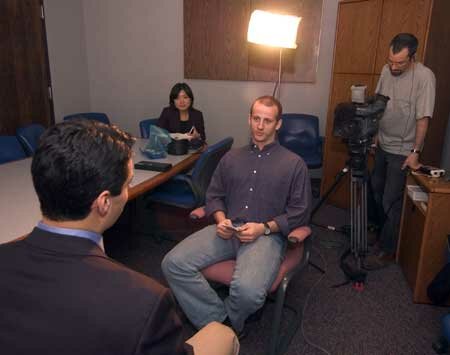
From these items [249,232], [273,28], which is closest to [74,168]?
[249,232]

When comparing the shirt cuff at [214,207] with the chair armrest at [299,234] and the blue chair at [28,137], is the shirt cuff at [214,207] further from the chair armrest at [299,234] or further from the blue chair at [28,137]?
the blue chair at [28,137]

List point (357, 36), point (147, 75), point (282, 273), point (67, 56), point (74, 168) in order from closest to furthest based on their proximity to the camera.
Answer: point (74, 168)
point (282, 273)
point (357, 36)
point (67, 56)
point (147, 75)

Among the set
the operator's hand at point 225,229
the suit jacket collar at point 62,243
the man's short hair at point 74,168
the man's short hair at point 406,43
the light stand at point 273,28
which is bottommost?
the operator's hand at point 225,229

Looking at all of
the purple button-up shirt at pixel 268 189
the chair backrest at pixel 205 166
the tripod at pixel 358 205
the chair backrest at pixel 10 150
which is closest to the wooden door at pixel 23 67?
the chair backrest at pixel 10 150

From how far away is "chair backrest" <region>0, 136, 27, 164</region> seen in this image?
2967mm

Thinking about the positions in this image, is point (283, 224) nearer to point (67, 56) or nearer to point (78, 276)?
point (78, 276)

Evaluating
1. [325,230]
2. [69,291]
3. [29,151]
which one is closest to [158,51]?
[29,151]

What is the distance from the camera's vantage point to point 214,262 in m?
2.06

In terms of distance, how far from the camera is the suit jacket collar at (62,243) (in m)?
0.81

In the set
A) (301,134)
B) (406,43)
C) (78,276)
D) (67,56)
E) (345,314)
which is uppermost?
(406,43)

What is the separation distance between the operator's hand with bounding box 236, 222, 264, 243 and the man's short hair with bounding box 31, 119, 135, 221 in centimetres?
119

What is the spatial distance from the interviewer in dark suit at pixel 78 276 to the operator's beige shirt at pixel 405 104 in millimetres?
2401

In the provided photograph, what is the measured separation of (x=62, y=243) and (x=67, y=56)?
4.59 meters

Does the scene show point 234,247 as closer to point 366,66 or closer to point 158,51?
point 366,66
